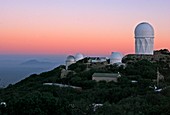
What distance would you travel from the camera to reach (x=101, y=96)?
2228 cm

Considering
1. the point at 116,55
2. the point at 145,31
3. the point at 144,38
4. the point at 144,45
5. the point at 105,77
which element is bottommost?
the point at 105,77

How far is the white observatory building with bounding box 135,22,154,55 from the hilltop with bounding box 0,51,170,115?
1670 millimetres

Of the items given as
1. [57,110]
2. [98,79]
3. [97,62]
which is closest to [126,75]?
[98,79]

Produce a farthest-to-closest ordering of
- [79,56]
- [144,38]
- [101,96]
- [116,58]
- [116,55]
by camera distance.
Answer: [79,56], [144,38], [116,55], [116,58], [101,96]

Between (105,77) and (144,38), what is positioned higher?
(144,38)

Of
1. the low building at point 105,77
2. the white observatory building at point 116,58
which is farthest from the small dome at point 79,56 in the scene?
the low building at point 105,77

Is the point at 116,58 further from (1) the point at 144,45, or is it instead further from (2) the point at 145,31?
(2) the point at 145,31

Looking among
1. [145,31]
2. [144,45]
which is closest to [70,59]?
[144,45]

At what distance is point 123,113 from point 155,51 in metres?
31.1

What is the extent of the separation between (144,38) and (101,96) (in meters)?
19.4

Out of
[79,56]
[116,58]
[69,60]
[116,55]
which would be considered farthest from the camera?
[79,56]

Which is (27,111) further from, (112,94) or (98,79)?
(98,79)

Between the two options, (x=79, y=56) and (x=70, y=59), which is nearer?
(x=70, y=59)

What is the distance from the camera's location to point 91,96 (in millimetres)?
22172
